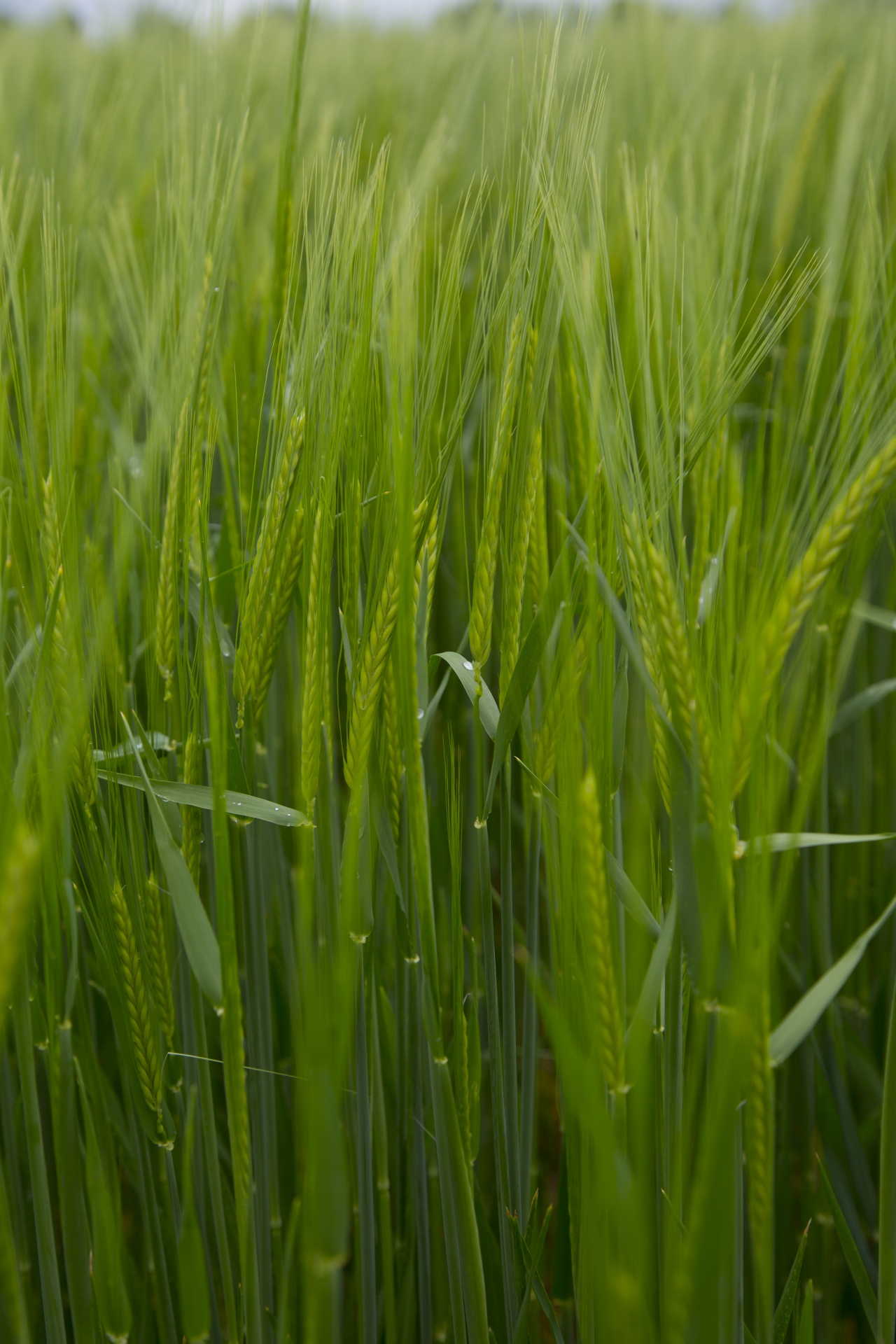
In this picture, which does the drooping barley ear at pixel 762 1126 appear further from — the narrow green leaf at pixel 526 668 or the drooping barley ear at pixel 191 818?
the drooping barley ear at pixel 191 818

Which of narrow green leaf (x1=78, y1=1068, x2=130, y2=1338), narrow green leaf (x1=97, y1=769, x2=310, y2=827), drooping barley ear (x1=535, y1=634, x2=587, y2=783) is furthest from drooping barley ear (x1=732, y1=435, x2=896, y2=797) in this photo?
narrow green leaf (x1=78, y1=1068, x2=130, y2=1338)

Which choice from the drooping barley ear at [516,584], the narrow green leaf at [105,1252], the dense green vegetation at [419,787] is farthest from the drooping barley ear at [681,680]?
the narrow green leaf at [105,1252]

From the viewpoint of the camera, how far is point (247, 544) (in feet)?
2.05

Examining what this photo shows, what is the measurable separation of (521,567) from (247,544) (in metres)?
0.18

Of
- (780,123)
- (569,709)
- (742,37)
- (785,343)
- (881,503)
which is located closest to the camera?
(569,709)

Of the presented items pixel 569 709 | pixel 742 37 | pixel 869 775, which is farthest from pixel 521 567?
pixel 742 37

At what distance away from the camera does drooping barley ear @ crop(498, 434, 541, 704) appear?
21.7 inches

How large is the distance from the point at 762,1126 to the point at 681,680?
187mm

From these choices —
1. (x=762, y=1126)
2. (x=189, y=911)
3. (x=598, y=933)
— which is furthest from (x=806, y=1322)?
(x=189, y=911)

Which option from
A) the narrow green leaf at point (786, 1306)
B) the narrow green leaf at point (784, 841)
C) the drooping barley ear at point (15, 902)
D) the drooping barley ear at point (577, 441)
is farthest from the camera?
the drooping barley ear at point (577, 441)

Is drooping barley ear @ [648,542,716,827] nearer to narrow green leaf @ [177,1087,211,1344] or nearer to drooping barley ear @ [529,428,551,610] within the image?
drooping barley ear @ [529,428,551,610]

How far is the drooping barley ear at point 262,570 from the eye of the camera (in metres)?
0.53

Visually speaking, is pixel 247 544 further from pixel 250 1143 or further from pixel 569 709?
pixel 250 1143

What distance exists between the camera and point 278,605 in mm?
543
